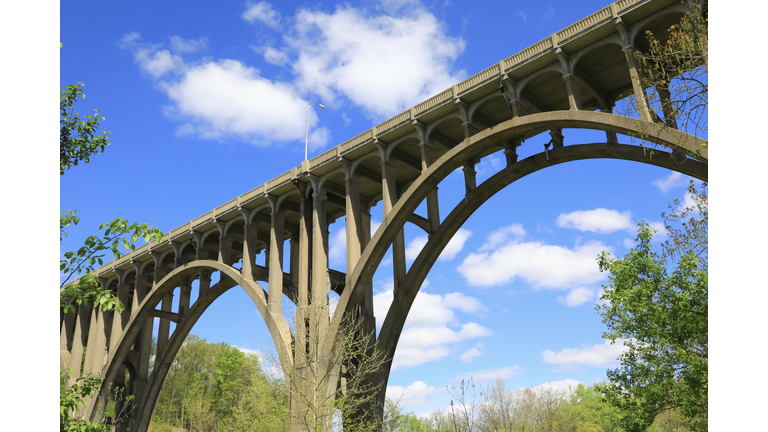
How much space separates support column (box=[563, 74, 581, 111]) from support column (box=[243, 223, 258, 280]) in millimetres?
18713

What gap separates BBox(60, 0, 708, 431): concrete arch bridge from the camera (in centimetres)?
1850

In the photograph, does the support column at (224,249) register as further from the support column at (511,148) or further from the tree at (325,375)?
the support column at (511,148)

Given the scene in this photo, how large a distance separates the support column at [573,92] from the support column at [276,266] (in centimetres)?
1644

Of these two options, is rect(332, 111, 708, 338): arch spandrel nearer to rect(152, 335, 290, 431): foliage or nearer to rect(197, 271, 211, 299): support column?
rect(197, 271, 211, 299): support column

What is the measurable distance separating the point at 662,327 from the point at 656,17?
11137mm

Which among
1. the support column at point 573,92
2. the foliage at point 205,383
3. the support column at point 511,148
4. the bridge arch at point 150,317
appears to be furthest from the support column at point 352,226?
the foliage at point 205,383

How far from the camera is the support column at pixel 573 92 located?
1898cm

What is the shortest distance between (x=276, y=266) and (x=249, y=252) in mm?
2469

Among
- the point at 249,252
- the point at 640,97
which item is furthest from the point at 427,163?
the point at 249,252

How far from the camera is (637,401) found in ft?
85.7

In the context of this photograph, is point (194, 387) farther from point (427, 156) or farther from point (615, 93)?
point (615, 93)

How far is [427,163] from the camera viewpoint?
77.5ft

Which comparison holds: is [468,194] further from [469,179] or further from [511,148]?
[511,148]
